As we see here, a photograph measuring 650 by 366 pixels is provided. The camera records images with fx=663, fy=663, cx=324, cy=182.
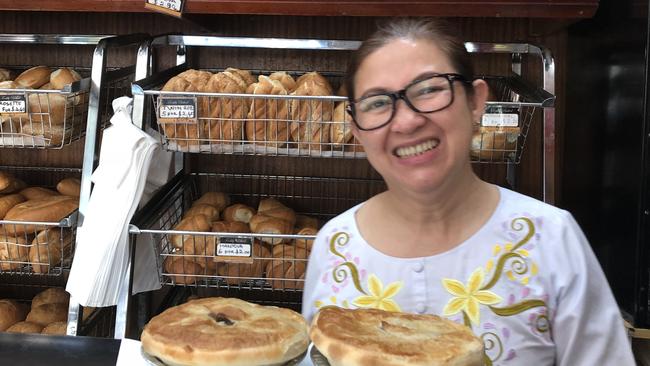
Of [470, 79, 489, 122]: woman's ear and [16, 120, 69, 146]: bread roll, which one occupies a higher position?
[470, 79, 489, 122]: woman's ear

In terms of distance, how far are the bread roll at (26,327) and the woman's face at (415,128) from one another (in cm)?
153

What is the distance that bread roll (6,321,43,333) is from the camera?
2.17 meters

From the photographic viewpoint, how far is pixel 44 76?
7.13 ft

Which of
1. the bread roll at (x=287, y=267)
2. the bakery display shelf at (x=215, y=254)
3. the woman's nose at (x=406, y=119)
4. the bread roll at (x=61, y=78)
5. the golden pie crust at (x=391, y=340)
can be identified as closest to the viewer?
the golden pie crust at (x=391, y=340)

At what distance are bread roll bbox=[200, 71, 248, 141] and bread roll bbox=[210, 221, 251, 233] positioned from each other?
0.90 feet

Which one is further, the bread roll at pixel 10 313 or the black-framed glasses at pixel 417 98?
the bread roll at pixel 10 313

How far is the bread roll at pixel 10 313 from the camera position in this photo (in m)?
2.24

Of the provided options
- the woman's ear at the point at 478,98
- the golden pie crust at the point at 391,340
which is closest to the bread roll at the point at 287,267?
the woman's ear at the point at 478,98

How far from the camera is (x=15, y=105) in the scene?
1.92 metres

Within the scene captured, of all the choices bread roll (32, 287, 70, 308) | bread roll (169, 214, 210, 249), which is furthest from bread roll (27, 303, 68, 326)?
bread roll (169, 214, 210, 249)

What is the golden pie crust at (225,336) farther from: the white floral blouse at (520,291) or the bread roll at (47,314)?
the bread roll at (47,314)

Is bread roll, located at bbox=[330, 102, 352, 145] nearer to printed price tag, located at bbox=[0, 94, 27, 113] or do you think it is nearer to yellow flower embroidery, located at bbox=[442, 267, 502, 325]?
yellow flower embroidery, located at bbox=[442, 267, 502, 325]

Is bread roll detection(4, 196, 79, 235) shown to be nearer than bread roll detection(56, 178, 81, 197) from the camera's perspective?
Yes

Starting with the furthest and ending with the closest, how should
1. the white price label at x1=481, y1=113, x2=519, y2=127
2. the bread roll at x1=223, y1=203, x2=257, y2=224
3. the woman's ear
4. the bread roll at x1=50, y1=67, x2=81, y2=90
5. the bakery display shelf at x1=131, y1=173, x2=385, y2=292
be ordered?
the bread roll at x1=223, y1=203, x2=257, y2=224 → the bread roll at x1=50, y1=67, x2=81, y2=90 → the bakery display shelf at x1=131, y1=173, x2=385, y2=292 → the white price label at x1=481, y1=113, x2=519, y2=127 → the woman's ear
